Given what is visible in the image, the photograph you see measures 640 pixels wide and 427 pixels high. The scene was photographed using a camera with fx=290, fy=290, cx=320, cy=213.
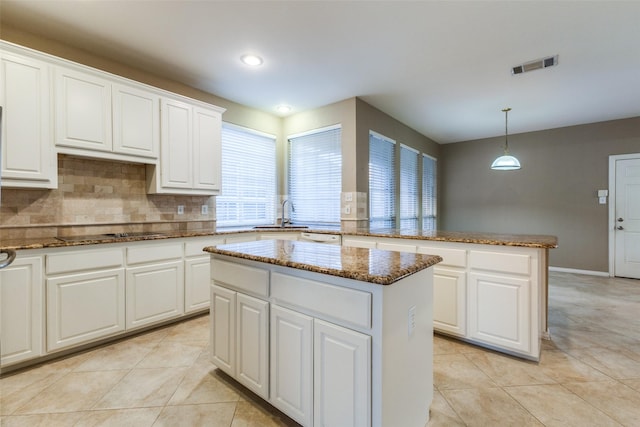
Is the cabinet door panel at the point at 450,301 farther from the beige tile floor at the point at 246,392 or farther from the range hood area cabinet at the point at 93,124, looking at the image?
the range hood area cabinet at the point at 93,124

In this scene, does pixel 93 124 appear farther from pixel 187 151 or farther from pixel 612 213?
pixel 612 213

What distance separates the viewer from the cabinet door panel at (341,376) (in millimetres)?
1229

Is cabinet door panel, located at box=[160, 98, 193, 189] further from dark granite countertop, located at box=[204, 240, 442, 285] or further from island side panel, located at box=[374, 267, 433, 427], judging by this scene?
island side panel, located at box=[374, 267, 433, 427]

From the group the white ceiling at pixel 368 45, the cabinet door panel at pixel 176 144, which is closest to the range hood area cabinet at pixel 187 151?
the cabinet door panel at pixel 176 144

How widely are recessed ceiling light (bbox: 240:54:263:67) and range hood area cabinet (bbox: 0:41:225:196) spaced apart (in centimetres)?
81

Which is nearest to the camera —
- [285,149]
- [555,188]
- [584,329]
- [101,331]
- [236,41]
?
[101,331]

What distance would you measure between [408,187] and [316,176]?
2042 millimetres

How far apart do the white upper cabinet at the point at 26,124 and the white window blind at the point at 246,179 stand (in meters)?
1.86

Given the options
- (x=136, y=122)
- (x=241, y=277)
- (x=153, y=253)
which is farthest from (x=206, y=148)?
(x=241, y=277)

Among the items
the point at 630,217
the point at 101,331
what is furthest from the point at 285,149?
the point at 630,217

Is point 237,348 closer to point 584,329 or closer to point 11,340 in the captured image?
point 11,340

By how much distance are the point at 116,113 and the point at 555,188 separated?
691 cm

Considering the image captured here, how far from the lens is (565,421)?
1.63 metres

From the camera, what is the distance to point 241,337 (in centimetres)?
180
